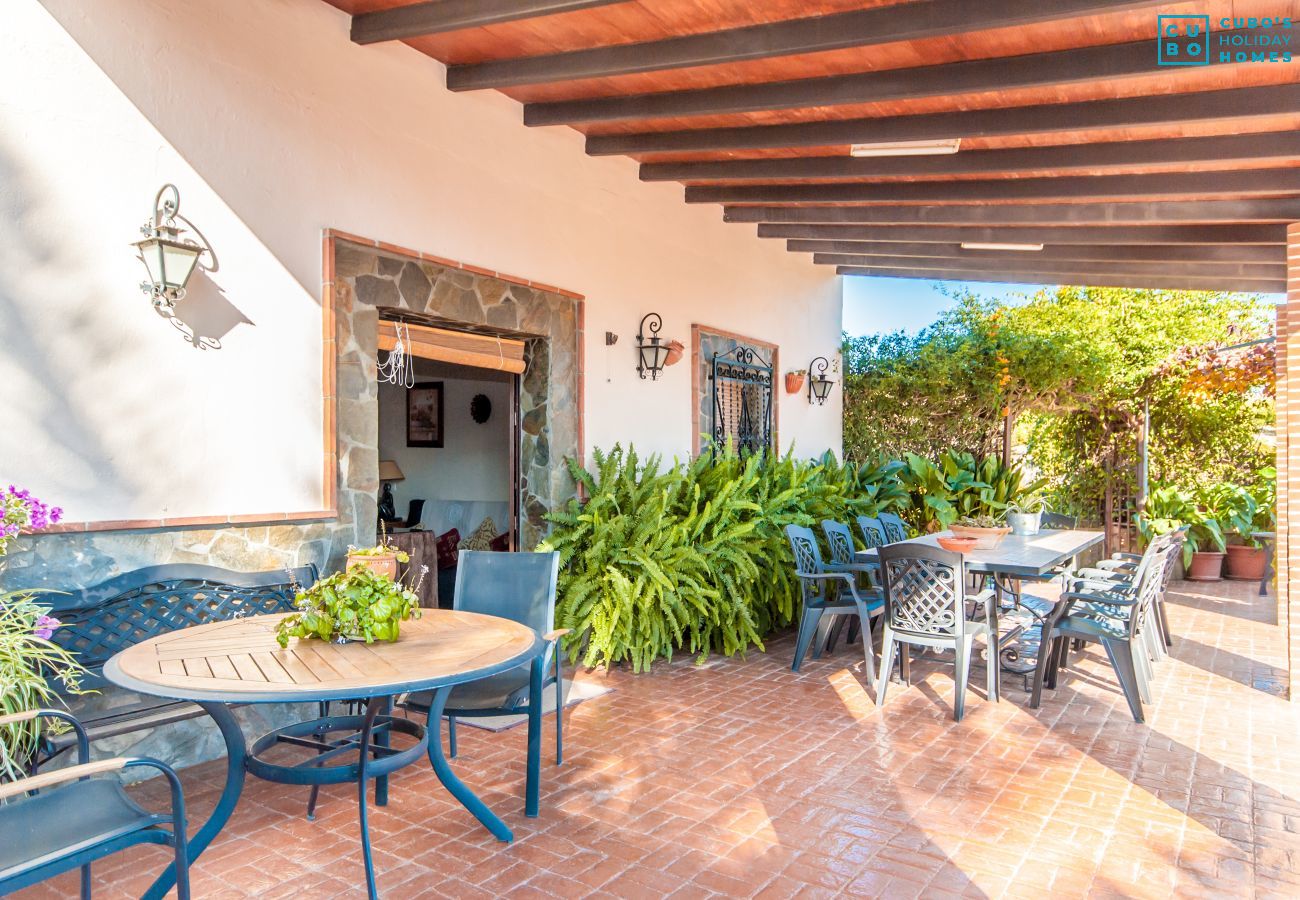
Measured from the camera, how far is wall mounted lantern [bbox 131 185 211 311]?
3.33 metres

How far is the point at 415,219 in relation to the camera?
459 cm

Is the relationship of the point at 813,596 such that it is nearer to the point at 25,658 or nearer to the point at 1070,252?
the point at 1070,252

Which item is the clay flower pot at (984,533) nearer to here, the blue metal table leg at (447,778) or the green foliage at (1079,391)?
the blue metal table leg at (447,778)

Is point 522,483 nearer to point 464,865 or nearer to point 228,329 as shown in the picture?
point 228,329

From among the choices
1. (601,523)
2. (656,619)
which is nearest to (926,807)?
(656,619)

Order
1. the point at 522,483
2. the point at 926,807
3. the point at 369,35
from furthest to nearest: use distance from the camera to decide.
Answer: the point at 522,483, the point at 369,35, the point at 926,807

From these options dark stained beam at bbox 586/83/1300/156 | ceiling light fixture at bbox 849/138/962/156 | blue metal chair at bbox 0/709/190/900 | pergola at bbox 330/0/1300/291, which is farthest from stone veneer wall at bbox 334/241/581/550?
blue metal chair at bbox 0/709/190/900

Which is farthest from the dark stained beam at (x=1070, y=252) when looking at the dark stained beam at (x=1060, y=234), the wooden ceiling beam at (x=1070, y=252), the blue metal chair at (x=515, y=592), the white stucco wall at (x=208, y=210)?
the blue metal chair at (x=515, y=592)

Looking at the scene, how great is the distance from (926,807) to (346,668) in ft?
7.20

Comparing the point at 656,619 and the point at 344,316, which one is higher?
the point at 344,316

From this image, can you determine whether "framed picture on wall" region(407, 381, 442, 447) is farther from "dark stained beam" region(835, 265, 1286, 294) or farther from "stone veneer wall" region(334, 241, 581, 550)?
"dark stained beam" region(835, 265, 1286, 294)

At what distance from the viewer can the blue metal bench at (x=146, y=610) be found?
120 inches

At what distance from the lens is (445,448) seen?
8.55 m

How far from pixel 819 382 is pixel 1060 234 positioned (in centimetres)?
344
